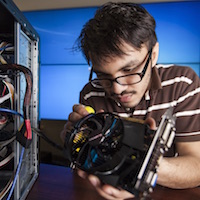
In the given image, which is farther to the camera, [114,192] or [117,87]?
[117,87]

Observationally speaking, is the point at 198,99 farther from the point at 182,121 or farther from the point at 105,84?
the point at 105,84

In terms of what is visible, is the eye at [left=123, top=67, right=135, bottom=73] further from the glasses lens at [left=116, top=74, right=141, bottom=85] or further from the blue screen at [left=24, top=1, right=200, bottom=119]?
the blue screen at [left=24, top=1, right=200, bottom=119]

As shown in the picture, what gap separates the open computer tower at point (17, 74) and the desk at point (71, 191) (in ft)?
0.12

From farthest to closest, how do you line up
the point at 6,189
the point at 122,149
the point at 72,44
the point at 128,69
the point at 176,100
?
the point at 72,44 < the point at 176,100 < the point at 128,69 < the point at 6,189 < the point at 122,149

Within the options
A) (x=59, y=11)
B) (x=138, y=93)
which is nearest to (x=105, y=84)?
(x=138, y=93)

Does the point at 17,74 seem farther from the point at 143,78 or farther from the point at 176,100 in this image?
the point at 176,100

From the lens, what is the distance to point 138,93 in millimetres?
642

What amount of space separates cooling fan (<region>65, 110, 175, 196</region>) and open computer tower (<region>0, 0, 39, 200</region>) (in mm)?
187

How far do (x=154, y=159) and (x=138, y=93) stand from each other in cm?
38

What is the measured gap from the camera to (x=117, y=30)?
1.78 feet

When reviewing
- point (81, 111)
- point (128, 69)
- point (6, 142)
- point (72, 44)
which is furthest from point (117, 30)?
point (72, 44)

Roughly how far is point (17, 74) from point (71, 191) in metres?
0.37

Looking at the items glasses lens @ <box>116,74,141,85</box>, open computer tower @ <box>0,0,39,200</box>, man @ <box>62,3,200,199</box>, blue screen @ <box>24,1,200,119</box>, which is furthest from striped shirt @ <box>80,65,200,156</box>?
blue screen @ <box>24,1,200,119</box>

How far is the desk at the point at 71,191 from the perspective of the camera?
53cm
